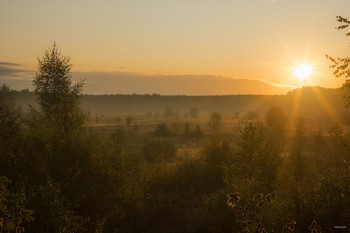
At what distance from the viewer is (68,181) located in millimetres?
17453

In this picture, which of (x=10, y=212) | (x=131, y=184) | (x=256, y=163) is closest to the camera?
(x=10, y=212)

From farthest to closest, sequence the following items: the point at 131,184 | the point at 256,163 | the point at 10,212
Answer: the point at 256,163 < the point at 131,184 < the point at 10,212

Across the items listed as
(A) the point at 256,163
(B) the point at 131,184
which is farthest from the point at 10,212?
(A) the point at 256,163

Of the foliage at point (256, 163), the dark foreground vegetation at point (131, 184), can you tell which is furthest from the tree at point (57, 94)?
the foliage at point (256, 163)

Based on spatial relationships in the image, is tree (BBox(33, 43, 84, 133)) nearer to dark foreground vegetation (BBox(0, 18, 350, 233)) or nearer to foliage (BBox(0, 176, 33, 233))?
dark foreground vegetation (BBox(0, 18, 350, 233))

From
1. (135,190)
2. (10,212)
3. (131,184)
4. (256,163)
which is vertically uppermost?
(10,212)

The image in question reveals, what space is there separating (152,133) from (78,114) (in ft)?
131

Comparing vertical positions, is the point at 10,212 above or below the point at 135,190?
above

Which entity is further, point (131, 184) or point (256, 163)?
point (256, 163)

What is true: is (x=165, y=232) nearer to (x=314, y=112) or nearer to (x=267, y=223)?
(x=267, y=223)

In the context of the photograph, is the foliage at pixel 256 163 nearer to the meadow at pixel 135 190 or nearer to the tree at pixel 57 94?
the meadow at pixel 135 190

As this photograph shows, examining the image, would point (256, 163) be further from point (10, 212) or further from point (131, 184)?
point (10, 212)

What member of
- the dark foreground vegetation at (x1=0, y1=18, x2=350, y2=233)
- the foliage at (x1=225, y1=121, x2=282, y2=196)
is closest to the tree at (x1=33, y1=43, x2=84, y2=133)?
the dark foreground vegetation at (x1=0, y1=18, x2=350, y2=233)

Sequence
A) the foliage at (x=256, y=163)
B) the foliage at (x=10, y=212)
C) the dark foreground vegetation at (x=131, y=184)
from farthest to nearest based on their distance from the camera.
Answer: the foliage at (x=256, y=163) → the dark foreground vegetation at (x=131, y=184) → the foliage at (x=10, y=212)
